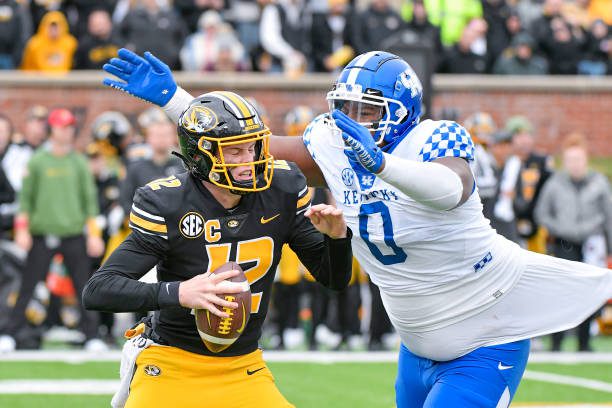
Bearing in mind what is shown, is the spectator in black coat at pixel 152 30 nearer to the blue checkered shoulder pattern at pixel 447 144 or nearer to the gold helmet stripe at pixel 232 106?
the gold helmet stripe at pixel 232 106

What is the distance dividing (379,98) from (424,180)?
53 cm

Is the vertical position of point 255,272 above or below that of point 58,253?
above

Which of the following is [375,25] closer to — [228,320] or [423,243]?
[423,243]

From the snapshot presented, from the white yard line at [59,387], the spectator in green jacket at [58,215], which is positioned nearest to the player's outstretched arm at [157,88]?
the white yard line at [59,387]

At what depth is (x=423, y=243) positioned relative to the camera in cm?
446

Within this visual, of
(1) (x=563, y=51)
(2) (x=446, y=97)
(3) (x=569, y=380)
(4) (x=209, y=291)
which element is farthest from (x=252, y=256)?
(1) (x=563, y=51)

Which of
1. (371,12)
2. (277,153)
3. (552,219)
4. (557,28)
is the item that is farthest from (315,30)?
(277,153)

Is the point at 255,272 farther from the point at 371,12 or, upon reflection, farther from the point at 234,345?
the point at 371,12

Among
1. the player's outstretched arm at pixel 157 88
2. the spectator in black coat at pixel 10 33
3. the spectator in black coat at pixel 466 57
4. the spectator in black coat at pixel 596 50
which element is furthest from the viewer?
the spectator in black coat at pixel 596 50

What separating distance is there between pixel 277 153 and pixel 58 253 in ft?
17.2

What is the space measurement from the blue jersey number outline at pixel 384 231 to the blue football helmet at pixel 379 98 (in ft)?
0.84

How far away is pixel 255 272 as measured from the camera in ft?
14.3

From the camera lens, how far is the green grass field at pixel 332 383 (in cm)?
775

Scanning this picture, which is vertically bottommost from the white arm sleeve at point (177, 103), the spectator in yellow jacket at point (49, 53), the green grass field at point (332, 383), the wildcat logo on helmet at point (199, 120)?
the green grass field at point (332, 383)
